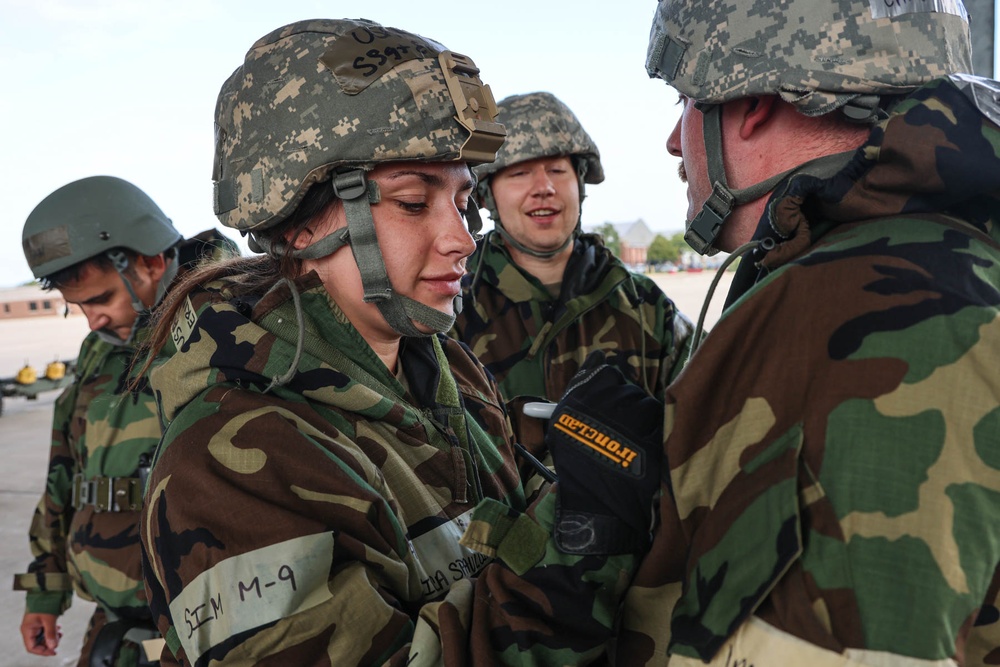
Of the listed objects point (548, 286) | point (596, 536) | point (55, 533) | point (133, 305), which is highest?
point (596, 536)

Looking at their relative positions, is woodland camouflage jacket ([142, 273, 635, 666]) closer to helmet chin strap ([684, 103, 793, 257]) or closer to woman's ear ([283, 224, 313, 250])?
woman's ear ([283, 224, 313, 250])

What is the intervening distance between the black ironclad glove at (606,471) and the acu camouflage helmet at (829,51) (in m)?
0.68

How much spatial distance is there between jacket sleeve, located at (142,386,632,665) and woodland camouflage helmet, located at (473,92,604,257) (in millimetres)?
2572

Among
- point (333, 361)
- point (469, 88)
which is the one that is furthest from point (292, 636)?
point (469, 88)

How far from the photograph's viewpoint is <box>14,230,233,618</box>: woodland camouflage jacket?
9.36ft

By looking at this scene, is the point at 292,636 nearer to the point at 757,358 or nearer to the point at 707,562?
the point at 707,562

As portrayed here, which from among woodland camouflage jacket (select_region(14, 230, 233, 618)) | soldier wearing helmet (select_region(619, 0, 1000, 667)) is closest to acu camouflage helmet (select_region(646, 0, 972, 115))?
soldier wearing helmet (select_region(619, 0, 1000, 667))

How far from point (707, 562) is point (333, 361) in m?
0.98

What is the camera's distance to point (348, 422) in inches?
69.5

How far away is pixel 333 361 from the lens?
6.02ft

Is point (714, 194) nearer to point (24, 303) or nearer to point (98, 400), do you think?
point (98, 400)

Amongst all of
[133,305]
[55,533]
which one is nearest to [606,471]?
[133,305]

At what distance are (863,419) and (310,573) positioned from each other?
953mm

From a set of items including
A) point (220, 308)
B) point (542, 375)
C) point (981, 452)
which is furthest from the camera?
point (542, 375)
